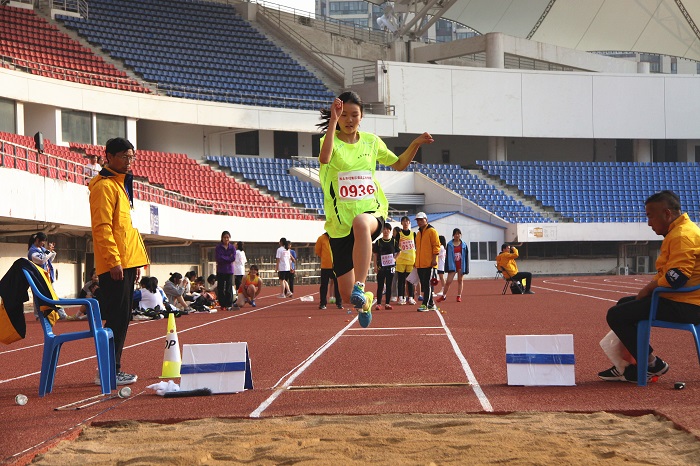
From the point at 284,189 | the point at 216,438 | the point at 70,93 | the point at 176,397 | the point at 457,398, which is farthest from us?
the point at 284,189

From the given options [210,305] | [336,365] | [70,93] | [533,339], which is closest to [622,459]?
[533,339]

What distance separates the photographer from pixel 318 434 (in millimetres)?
5180

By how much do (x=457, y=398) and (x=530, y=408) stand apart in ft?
2.05

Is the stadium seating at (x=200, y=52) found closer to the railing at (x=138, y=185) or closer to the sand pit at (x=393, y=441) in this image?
the railing at (x=138, y=185)

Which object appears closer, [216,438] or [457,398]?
[216,438]

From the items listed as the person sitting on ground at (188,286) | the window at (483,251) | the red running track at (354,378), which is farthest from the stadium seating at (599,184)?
the red running track at (354,378)

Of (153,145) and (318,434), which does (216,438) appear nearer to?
(318,434)

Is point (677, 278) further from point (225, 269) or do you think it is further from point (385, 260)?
point (225, 269)

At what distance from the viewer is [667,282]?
273 inches

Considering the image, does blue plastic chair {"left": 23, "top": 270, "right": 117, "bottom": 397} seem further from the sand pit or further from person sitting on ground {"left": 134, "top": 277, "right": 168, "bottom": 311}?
person sitting on ground {"left": 134, "top": 277, "right": 168, "bottom": 311}

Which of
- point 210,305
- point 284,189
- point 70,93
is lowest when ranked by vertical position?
point 210,305

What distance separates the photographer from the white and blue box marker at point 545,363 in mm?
7047

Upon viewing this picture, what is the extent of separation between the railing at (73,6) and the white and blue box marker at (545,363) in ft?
128

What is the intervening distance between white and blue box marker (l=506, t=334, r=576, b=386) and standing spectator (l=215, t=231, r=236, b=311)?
12358 millimetres
